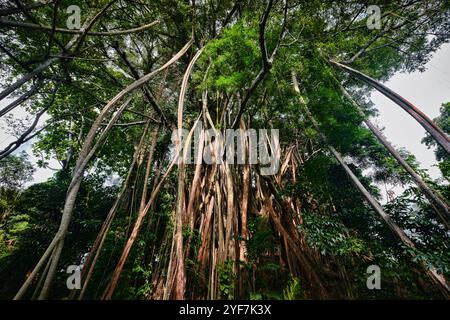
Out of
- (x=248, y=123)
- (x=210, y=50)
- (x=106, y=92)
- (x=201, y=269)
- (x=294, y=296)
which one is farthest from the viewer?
(x=106, y=92)

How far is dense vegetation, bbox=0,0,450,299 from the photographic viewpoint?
2053 mm

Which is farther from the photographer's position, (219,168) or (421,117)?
(219,168)

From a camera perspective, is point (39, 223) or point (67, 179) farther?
point (67, 179)

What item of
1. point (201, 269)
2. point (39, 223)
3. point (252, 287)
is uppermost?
point (39, 223)

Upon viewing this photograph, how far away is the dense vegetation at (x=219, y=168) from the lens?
205 cm

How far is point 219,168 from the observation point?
2.96 m

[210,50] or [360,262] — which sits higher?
[210,50]
